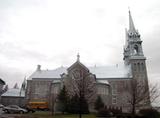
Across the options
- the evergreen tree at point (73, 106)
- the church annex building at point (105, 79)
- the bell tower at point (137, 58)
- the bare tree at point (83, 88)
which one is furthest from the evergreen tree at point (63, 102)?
the bell tower at point (137, 58)

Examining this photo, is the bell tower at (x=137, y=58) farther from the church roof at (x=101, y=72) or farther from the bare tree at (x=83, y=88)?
the bare tree at (x=83, y=88)

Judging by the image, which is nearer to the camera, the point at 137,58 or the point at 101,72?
the point at 137,58

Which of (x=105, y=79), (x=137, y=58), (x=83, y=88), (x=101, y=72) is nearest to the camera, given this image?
(x=83, y=88)

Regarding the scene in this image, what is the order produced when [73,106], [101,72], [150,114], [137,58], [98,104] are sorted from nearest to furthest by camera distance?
1. [150,114]
2. [73,106]
3. [98,104]
4. [137,58]
5. [101,72]

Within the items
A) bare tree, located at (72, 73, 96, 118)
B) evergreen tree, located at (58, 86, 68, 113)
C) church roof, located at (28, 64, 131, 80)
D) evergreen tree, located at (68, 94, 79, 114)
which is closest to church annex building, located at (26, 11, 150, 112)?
church roof, located at (28, 64, 131, 80)

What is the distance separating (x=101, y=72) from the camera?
65.5 metres

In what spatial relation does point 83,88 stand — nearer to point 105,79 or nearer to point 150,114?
point 150,114

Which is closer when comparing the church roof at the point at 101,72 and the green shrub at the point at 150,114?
the green shrub at the point at 150,114

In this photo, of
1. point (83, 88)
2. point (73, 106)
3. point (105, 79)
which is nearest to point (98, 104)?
point (73, 106)

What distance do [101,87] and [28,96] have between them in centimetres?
2727

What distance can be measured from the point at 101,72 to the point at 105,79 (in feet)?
12.8

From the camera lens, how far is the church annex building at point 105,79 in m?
54.4

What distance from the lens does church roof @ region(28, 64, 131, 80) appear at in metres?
62.8

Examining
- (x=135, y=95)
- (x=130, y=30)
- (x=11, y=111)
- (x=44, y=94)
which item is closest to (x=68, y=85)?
(x=44, y=94)
